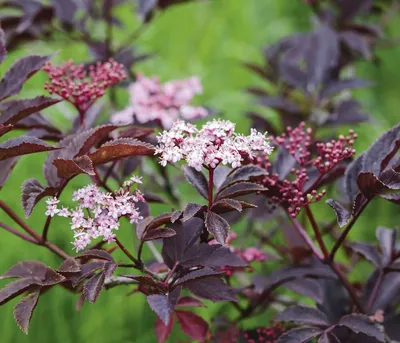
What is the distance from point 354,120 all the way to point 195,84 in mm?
456

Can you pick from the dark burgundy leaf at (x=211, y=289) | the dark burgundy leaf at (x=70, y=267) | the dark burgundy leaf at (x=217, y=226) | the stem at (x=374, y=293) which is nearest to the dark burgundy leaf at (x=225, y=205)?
the dark burgundy leaf at (x=217, y=226)

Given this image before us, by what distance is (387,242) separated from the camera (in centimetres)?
133

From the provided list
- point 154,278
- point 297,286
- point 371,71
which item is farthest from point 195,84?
point 371,71

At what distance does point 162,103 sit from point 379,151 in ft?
2.33

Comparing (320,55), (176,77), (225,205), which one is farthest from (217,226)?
(176,77)

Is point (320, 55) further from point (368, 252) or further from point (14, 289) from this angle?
point (14, 289)

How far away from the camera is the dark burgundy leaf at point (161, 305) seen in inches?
35.6

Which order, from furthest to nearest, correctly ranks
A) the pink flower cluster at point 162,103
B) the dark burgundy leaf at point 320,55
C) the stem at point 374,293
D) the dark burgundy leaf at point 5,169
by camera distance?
the dark burgundy leaf at point 320,55, the pink flower cluster at point 162,103, the stem at point 374,293, the dark burgundy leaf at point 5,169

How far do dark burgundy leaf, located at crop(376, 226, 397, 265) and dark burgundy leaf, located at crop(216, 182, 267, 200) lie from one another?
444mm

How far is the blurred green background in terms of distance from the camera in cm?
189

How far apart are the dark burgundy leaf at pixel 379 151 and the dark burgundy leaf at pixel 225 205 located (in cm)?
28

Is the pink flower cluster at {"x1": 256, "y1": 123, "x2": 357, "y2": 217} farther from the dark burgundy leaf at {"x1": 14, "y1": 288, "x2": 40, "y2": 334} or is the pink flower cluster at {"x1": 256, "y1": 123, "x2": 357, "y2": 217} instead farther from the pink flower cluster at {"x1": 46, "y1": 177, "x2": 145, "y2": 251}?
the dark burgundy leaf at {"x1": 14, "y1": 288, "x2": 40, "y2": 334}

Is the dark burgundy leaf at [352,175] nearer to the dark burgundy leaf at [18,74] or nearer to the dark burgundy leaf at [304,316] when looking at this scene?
the dark burgundy leaf at [304,316]

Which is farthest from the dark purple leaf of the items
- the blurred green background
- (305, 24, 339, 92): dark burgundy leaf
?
(305, 24, 339, 92): dark burgundy leaf
